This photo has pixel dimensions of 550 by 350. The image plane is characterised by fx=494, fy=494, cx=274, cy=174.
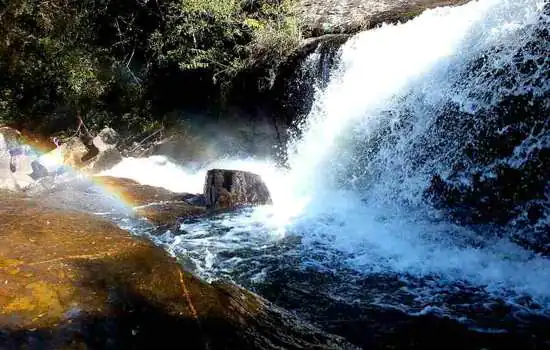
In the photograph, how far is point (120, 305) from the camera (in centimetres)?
398

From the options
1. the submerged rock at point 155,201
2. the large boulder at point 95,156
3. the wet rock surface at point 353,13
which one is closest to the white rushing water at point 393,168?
the submerged rock at point 155,201

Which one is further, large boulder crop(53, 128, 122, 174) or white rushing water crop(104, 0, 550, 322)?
large boulder crop(53, 128, 122, 174)

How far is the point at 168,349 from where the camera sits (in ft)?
11.5

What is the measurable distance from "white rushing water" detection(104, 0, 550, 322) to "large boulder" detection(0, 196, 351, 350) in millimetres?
1742

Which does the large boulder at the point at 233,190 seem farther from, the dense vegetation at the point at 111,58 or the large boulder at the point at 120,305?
the large boulder at the point at 120,305

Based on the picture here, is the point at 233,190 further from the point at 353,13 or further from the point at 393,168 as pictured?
the point at 353,13

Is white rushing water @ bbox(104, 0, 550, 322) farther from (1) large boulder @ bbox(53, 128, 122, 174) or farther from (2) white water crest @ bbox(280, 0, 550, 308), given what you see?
(1) large boulder @ bbox(53, 128, 122, 174)

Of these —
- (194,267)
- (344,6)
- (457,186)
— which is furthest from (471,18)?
(194,267)

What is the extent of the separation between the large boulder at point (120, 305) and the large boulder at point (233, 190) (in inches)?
176

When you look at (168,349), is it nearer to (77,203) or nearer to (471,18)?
(77,203)

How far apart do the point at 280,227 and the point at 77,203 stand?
12.6 feet

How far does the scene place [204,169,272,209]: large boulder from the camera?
985 centimetres

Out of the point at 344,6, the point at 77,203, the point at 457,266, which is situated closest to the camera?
the point at 457,266

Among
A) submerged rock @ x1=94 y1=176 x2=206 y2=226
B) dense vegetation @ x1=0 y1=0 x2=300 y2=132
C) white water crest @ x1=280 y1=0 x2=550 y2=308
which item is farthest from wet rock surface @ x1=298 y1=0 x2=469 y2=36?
submerged rock @ x1=94 y1=176 x2=206 y2=226
